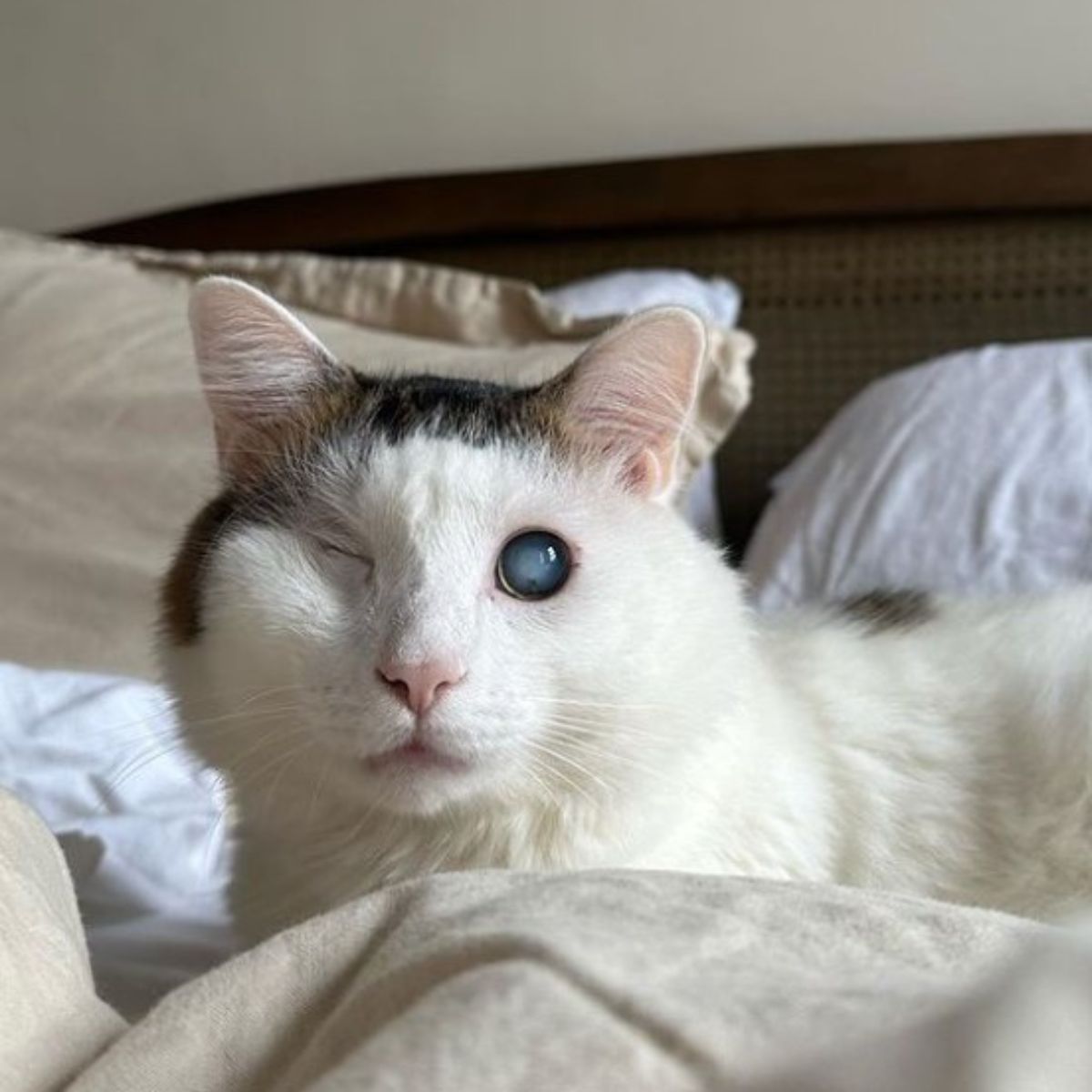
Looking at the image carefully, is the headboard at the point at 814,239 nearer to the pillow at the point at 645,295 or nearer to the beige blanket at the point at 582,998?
the pillow at the point at 645,295

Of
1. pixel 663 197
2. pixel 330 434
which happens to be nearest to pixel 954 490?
pixel 663 197

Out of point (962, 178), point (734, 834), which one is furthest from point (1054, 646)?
point (962, 178)

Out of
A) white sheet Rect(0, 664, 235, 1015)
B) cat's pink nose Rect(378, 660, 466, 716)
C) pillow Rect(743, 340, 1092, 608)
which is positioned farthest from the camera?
pillow Rect(743, 340, 1092, 608)

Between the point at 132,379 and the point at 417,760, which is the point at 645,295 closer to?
the point at 132,379

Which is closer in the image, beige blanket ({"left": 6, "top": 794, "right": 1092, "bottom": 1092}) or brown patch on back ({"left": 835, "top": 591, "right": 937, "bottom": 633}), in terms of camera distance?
beige blanket ({"left": 6, "top": 794, "right": 1092, "bottom": 1092})

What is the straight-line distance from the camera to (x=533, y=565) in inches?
32.9

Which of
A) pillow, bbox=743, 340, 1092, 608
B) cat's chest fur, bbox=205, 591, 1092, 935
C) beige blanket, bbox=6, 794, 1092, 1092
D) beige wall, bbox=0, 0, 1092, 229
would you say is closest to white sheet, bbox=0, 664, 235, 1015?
cat's chest fur, bbox=205, 591, 1092, 935

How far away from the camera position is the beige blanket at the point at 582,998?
A: 0.36 m

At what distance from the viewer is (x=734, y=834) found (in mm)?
905

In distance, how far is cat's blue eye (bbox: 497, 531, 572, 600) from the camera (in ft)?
2.72

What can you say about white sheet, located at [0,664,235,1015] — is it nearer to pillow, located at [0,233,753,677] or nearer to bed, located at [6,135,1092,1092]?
bed, located at [6,135,1092,1092]

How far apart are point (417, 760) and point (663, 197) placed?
1429 millimetres

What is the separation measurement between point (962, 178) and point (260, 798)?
4.64ft

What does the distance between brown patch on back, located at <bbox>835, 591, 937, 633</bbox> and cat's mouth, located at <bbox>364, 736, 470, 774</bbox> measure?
444 mm
